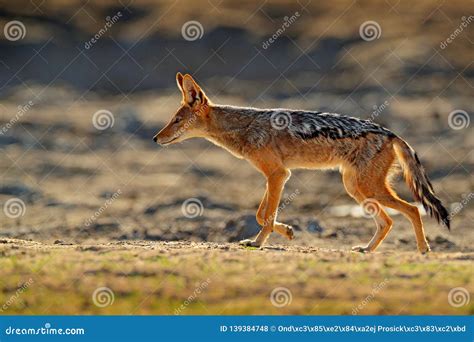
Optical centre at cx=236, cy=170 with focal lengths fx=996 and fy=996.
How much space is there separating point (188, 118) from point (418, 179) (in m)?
2.95

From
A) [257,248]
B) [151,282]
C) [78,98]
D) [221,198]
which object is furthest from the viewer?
[78,98]

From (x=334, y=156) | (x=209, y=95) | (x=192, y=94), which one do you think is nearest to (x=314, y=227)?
(x=334, y=156)

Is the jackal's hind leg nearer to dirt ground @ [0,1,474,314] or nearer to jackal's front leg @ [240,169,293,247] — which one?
dirt ground @ [0,1,474,314]

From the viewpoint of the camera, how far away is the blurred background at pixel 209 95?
16344 mm

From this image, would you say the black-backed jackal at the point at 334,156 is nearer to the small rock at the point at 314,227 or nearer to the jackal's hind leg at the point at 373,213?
the jackal's hind leg at the point at 373,213

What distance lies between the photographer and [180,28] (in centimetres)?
2630

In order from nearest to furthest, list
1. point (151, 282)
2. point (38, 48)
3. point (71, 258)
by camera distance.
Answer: point (151, 282) < point (71, 258) < point (38, 48)

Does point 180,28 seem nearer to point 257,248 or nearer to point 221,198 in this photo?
point 221,198

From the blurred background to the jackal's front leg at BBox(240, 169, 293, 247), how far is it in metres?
2.77

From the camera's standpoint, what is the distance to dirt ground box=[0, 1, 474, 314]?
921 cm

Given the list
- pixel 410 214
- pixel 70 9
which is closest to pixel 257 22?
pixel 70 9

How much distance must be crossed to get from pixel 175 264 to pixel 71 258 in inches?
44.5

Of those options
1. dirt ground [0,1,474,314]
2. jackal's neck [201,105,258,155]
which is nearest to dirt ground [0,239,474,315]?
dirt ground [0,1,474,314]

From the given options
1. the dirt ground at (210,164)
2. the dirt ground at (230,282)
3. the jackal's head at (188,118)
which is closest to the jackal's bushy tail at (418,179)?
the dirt ground at (210,164)
